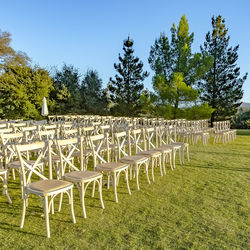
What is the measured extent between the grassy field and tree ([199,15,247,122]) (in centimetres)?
2069

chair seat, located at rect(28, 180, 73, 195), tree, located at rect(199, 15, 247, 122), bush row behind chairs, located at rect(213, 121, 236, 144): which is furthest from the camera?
tree, located at rect(199, 15, 247, 122)

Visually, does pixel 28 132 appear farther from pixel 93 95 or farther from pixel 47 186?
pixel 93 95

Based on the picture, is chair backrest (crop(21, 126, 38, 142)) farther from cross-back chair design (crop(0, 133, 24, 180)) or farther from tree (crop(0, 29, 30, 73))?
tree (crop(0, 29, 30, 73))

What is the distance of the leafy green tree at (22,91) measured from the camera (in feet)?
57.1

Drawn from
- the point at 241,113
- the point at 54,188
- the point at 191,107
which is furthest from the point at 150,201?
the point at 241,113

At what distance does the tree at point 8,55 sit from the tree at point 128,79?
10.4m

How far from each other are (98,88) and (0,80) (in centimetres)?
1097

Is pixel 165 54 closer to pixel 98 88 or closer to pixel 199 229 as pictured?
pixel 98 88

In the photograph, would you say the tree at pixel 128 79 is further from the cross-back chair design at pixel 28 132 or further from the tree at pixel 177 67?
the cross-back chair design at pixel 28 132

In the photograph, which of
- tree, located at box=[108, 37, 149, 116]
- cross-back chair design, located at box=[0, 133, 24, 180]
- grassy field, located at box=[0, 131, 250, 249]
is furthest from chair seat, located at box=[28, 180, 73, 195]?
tree, located at box=[108, 37, 149, 116]

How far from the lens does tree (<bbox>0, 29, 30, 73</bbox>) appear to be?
1845 centimetres

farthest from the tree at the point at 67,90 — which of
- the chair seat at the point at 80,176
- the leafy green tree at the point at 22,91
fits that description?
the chair seat at the point at 80,176

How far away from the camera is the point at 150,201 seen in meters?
3.70

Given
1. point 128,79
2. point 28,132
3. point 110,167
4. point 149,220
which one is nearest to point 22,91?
point 128,79
